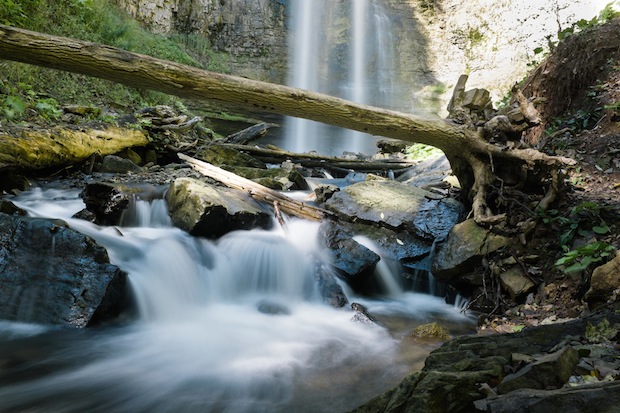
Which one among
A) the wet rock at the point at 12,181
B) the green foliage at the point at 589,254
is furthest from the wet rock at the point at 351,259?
the wet rock at the point at 12,181

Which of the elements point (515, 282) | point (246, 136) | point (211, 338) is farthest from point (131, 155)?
point (515, 282)

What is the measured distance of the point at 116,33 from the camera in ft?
40.7

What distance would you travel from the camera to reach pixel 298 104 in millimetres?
4195

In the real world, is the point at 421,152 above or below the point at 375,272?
above

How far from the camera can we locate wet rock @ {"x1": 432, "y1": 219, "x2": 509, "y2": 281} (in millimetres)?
4430

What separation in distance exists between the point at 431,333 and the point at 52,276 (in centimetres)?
342

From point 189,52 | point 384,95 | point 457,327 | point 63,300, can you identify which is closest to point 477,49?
point 384,95

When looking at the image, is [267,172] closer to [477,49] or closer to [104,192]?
[104,192]

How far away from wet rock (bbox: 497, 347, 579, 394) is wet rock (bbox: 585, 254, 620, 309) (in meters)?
1.94

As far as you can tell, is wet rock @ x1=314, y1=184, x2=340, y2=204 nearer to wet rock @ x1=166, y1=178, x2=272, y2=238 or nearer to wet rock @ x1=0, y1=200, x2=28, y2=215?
wet rock @ x1=166, y1=178, x2=272, y2=238

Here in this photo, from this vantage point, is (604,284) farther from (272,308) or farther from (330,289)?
(272,308)

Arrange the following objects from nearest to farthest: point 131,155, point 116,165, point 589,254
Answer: point 589,254 → point 116,165 → point 131,155

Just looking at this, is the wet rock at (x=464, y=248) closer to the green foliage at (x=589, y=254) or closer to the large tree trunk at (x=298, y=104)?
the large tree trunk at (x=298, y=104)

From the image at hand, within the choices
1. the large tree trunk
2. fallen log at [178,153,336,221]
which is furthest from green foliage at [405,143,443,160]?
fallen log at [178,153,336,221]
